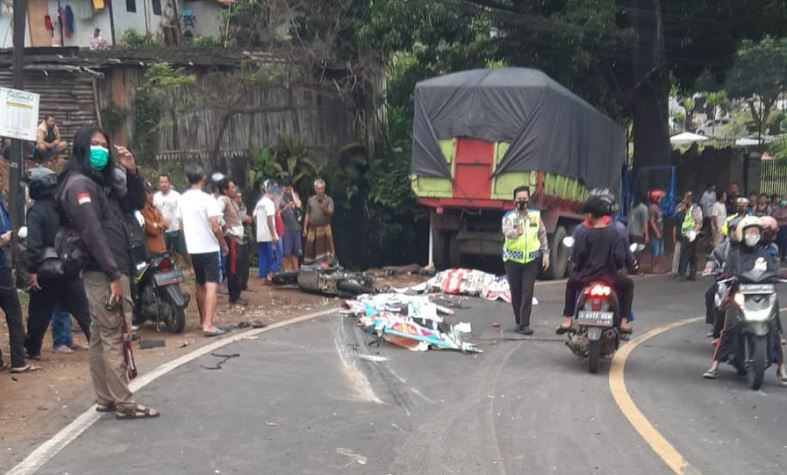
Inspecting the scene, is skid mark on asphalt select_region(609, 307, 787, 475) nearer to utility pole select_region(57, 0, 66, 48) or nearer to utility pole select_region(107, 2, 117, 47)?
utility pole select_region(107, 2, 117, 47)

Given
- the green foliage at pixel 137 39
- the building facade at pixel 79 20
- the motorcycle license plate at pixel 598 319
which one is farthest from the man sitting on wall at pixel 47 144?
the building facade at pixel 79 20

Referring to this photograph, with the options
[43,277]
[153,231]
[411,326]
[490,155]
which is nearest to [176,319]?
[153,231]

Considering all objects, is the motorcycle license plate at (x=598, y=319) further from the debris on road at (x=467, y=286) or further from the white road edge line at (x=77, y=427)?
the debris on road at (x=467, y=286)

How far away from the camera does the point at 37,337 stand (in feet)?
31.6

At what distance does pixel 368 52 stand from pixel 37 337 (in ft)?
43.9

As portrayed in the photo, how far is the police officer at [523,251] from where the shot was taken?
11.9 metres

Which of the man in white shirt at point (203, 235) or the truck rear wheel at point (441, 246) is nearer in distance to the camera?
the man in white shirt at point (203, 235)

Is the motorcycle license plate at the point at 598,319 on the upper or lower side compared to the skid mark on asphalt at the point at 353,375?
upper

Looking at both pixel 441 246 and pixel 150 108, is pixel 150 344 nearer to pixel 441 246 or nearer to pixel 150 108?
pixel 441 246

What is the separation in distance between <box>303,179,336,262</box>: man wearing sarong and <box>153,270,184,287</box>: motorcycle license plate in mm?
6564

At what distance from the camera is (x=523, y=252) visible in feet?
39.1

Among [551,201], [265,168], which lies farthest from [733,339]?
[265,168]

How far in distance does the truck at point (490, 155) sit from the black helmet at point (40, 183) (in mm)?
9591

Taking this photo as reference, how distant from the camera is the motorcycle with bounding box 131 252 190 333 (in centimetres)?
1121
